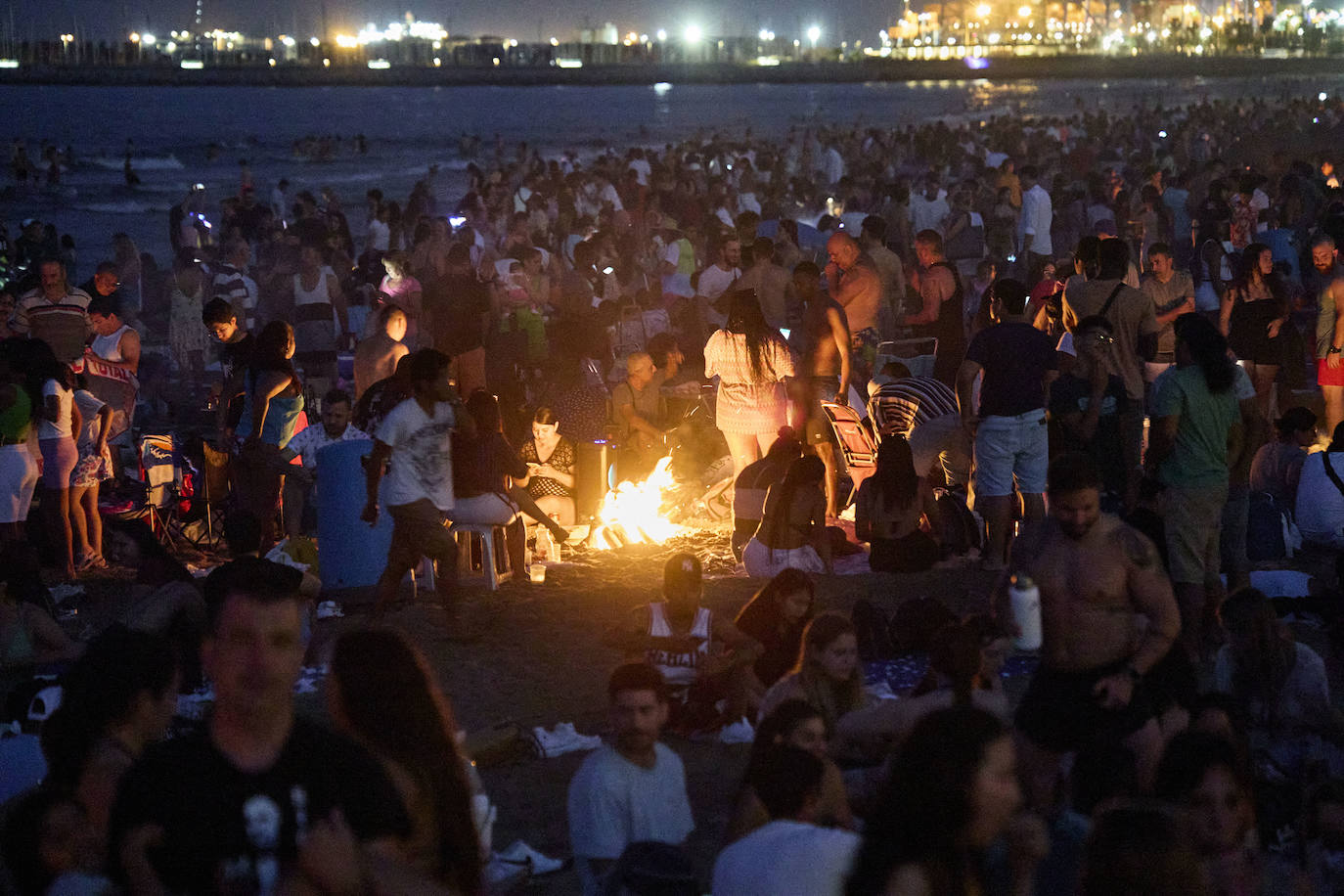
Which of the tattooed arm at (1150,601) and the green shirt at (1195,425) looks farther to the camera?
the green shirt at (1195,425)

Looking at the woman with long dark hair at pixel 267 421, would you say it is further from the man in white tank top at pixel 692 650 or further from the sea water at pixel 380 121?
the sea water at pixel 380 121

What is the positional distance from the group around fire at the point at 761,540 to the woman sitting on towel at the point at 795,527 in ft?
0.08

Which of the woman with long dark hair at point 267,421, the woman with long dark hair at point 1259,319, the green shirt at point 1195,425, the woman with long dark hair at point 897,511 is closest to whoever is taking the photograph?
the green shirt at point 1195,425

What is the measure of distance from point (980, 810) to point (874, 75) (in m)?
179

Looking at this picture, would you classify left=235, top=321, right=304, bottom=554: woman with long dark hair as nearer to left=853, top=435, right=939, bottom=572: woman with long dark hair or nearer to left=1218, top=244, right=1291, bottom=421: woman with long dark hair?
left=853, top=435, right=939, bottom=572: woman with long dark hair

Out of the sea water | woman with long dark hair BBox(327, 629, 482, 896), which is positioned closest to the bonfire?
woman with long dark hair BBox(327, 629, 482, 896)

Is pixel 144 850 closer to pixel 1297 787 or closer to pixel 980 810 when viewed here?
pixel 980 810

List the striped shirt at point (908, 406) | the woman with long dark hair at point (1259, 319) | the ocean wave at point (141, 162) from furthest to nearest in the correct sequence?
the ocean wave at point (141, 162) < the woman with long dark hair at point (1259, 319) < the striped shirt at point (908, 406)

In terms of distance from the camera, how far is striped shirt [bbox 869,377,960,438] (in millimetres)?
8422

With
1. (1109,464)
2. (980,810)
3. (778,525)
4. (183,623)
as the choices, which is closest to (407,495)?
(183,623)

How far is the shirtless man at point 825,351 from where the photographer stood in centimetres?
886

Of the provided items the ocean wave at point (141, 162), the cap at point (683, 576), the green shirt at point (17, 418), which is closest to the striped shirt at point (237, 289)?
the green shirt at point (17, 418)

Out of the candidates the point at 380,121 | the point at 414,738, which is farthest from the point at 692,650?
the point at 380,121

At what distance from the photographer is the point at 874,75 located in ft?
573
